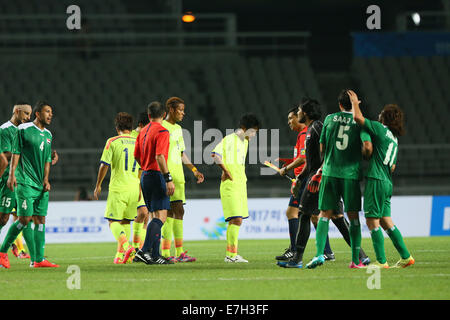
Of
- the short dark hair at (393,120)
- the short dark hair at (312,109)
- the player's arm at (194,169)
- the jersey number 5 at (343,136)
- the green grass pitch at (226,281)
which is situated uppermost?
the short dark hair at (312,109)

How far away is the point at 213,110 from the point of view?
2627 centimetres

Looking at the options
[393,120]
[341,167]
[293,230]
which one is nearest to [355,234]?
[341,167]

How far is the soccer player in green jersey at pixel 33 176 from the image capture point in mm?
9492

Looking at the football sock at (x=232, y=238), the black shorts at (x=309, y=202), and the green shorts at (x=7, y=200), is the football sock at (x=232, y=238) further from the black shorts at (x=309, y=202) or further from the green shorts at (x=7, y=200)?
the green shorts at (x=7, y=200)

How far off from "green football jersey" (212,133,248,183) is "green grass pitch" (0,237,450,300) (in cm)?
130

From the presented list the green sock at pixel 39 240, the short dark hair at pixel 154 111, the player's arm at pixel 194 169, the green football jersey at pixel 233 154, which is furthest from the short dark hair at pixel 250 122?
the green sock at pixel 39 240

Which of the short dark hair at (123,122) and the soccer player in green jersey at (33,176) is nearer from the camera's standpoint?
the soccer player in green jersey at (33,176)

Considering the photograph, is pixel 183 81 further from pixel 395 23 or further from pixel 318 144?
pixel 318 144

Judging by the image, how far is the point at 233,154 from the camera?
34.2 ft

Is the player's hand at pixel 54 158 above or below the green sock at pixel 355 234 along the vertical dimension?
above

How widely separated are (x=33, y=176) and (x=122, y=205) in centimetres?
145

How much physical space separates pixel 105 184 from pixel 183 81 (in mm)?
6566

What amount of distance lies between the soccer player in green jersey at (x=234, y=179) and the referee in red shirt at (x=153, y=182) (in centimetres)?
106
